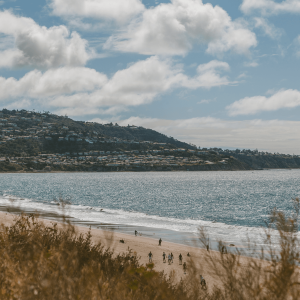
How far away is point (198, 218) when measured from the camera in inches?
1535

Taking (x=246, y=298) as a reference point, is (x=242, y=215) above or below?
below

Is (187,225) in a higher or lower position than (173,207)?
higher

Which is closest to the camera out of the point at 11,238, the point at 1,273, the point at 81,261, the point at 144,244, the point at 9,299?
the point at 9,299

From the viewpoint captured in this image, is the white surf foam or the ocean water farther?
the ocean water

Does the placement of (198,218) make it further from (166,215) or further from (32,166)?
(32,166)

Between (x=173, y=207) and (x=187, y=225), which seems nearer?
(x=187, y=225)

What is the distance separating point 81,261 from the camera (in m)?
7.27

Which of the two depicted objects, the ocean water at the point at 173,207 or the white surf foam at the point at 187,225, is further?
the ocean water at the point at 173,207

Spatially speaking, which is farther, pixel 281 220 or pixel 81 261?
pixel 81 261

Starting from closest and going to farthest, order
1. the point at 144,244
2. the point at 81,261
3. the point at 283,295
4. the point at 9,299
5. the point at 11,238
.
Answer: the point at 283,295, the point at 9,299, the point at 81,261, the point at 11,238, the point at 144,244

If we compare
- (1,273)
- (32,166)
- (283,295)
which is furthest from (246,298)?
(32,166)

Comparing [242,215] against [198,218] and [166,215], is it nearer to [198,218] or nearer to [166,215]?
[198,218]

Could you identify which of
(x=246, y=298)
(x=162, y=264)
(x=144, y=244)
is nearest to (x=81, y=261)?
(x=246, y=298)

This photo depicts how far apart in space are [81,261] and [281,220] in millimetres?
4460
